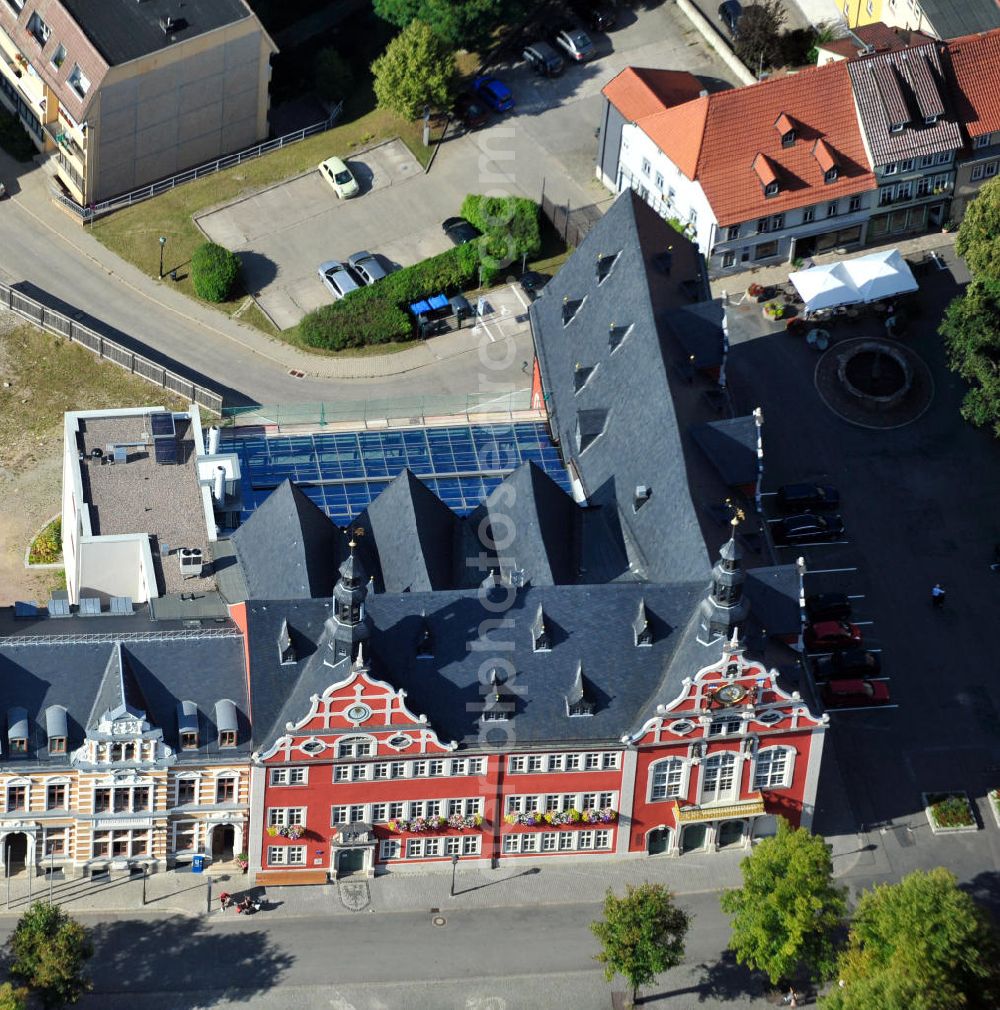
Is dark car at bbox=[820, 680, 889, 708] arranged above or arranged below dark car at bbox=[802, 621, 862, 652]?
below

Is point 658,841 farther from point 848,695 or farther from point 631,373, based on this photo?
point 631,373

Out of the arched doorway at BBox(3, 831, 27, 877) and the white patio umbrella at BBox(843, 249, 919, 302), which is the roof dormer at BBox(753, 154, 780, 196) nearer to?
the white patio umbrella at BBox(843, 249, 919, 302)

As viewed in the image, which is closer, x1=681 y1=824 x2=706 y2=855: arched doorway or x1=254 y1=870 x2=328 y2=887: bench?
x1=254 y1=870 x2=328 y2=887: bench

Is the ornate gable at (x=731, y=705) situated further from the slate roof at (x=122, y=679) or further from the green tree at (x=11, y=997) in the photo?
the green tree at (x=11, y=997)

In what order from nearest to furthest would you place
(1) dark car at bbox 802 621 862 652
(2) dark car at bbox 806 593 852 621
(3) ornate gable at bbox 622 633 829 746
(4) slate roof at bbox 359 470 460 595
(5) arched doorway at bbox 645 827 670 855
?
(3) ornate gable at bbox 622 633 829 746 < (4) slate roof at bbox 359 470 460 595 < (5) arched doorway at bbox 645 827 670 855 < (1) dark car at bbox 802 621 862 652 < (2) dark car at bbox 806 593 852 621

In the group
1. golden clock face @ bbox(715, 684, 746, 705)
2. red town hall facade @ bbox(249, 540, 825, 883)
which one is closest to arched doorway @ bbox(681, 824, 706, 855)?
red town hall facade @ bbox(249, 540, 825, 883)

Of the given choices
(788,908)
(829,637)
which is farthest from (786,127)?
(788,908)
